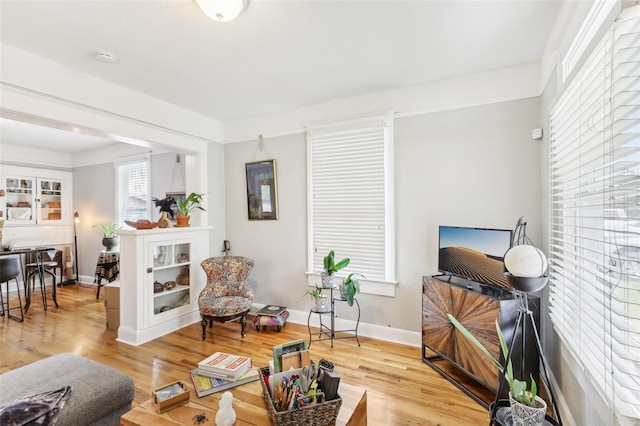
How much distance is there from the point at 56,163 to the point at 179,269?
4471 mm

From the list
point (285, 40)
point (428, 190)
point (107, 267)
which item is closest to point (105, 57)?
point (285, 40)

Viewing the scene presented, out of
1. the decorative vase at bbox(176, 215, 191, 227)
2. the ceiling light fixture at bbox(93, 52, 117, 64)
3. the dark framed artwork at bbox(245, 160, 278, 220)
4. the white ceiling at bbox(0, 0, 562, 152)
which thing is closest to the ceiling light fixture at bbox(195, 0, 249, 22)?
the white ceiling at bbox(0, 0, 562, 152)

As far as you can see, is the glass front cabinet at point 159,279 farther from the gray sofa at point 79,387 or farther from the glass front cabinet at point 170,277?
the gray sofa at point 79,387

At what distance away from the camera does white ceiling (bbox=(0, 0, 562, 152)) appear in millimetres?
1850

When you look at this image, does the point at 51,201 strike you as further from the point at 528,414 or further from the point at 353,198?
the point at 528,414

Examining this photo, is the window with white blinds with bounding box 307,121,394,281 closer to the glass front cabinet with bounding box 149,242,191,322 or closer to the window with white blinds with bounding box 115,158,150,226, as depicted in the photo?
the glass front cabinet with bounding box 149,242,191,322

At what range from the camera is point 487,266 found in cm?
230

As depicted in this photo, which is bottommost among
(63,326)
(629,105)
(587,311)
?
(63,326)

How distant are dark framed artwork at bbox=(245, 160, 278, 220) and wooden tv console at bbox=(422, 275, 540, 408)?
209 centimetres

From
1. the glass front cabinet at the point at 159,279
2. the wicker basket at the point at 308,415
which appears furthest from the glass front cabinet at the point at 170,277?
the wicker basket at the point at 308,415

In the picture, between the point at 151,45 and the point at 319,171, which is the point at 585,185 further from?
the point at 151,45

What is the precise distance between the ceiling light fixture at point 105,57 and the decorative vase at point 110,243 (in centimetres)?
376

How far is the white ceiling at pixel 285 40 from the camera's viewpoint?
1.85 metres

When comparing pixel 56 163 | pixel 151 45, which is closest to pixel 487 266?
pixel 151 45
